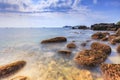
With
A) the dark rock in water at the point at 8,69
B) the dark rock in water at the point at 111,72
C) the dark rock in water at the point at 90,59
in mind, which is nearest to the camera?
the dark rock in water at the point at 111,72

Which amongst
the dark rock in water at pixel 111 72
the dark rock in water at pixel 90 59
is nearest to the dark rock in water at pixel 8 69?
the dark rock in water at pixel 90 59

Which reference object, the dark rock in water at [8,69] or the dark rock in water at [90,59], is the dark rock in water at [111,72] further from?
the dark rock in water at [8,69]

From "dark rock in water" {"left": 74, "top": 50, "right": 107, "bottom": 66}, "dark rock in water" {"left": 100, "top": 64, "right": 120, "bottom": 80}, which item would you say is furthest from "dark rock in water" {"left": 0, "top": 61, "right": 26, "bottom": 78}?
"dark rock in water" {"left": 100, "top": 64, "right": 120, "bottom": 80}

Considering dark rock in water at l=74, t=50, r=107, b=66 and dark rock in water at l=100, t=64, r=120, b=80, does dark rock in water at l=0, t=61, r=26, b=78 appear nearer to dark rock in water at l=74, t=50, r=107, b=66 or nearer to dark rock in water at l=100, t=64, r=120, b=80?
dark rock in water at l=74, t=50, r=107, b=66

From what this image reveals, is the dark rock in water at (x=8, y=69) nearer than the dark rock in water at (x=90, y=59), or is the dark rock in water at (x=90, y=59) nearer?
the dark rock in water at (x=8, y=69)

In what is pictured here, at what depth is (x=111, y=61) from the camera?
33.9 feet

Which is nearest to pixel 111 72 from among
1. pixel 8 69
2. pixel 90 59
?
pixel 90 59

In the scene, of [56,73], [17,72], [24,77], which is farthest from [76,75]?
[17,72]

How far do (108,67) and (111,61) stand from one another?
7.94 feet

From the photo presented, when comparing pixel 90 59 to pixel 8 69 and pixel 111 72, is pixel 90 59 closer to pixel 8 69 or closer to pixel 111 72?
pixel 111 72

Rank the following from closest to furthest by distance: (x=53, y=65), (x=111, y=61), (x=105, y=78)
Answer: (x=105, y=78) → (x=53, y=65) → (x=111, y=61)

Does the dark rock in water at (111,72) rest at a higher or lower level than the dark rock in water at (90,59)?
higher

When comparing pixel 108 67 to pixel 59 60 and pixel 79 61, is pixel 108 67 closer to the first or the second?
pixel 79 61

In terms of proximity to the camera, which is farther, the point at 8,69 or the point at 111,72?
the point at 8,69
